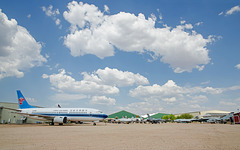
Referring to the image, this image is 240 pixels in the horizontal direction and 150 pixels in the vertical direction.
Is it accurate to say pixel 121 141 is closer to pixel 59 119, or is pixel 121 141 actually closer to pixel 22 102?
pixel 59 119

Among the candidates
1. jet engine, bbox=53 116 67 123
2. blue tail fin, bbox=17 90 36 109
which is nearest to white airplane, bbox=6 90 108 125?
jet engine, bbox=53 116 67 123

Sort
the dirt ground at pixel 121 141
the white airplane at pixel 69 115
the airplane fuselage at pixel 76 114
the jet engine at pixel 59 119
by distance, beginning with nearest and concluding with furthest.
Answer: the dirt ground at pixel 121 141
the jet engine at pixel 59 119
the white airplane at pixel 69 115
the airplane fuselage at pixel 76 114

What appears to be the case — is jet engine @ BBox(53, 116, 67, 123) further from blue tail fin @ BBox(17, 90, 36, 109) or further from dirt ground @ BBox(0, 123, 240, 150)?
dirt ground @ BBox(0, 123, 240, 150)

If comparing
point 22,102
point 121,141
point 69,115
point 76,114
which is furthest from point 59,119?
point 121,141

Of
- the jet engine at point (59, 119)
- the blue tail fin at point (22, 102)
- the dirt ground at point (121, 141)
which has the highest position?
the blue tail fin at point (22, 102)

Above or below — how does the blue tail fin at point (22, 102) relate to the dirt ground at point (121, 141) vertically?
above

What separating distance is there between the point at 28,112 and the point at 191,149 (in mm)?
48397

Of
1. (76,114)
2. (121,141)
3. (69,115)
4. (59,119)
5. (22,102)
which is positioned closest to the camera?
(121,141)

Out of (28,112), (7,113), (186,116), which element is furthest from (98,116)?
(186,116)

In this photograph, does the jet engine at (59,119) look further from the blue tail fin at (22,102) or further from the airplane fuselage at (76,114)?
the blue tail fin at (22,102)

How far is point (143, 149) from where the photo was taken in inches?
315

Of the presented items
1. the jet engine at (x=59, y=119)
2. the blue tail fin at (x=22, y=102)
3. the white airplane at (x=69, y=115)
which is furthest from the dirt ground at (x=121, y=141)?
the blue tail fin at (x=22, y=102)

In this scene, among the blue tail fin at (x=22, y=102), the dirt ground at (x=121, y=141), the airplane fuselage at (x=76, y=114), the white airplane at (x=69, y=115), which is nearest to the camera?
the dirt ground at (x=121, y=141)

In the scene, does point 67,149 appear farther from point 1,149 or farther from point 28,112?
point 28,112
